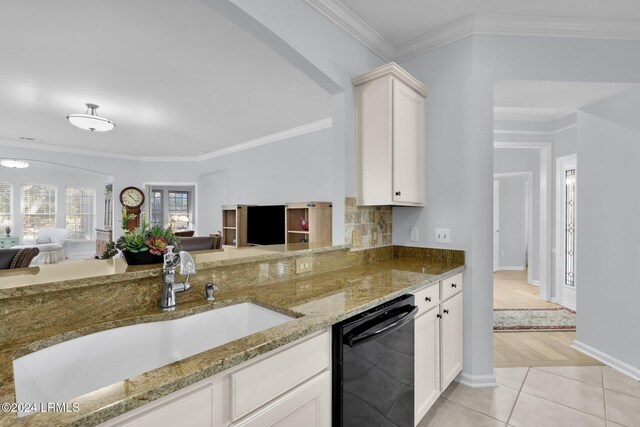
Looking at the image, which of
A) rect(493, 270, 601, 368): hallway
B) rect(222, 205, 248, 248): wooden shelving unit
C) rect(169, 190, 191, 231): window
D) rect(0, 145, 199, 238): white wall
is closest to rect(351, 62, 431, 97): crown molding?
rect(493, 270, 601, 368): hallway

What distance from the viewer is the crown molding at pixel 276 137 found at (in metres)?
4.89

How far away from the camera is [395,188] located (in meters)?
2.21

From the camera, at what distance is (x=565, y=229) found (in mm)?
4188

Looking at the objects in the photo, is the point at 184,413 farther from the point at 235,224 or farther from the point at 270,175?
the point at 235,224

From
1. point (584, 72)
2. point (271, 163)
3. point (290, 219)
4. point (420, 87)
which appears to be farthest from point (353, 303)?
point (271, 163)

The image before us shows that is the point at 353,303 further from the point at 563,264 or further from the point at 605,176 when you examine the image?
the point at 563,264

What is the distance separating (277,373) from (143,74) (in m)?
3.26

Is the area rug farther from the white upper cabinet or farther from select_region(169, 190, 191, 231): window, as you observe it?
select_region(169, 190, 191, 231): window

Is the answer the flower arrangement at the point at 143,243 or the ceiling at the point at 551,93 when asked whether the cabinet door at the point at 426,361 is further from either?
the ceiling at the point at 551,93

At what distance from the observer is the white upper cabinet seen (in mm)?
2186

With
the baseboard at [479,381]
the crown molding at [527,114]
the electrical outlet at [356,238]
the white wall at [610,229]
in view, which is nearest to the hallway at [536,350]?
the white wall at [610,229]

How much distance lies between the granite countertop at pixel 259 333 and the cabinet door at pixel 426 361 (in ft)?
0.78

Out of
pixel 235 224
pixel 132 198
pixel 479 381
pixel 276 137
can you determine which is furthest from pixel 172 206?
pixel 479 381

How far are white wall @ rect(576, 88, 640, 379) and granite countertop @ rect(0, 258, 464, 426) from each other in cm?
147
